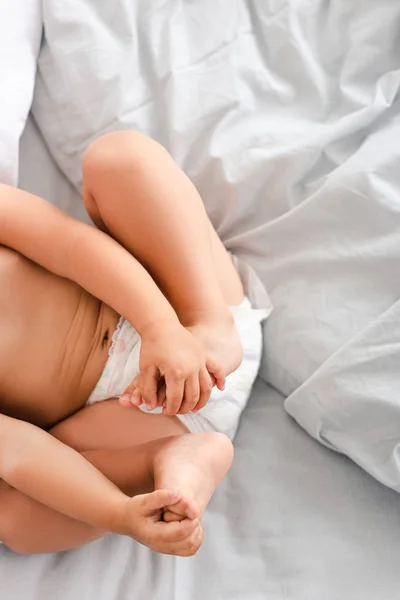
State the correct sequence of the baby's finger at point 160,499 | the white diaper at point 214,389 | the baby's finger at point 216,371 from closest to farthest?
1. the baby's finger at point 160,499
2. the baby's finger at point 216,371
3. the white diaper at point 214,389

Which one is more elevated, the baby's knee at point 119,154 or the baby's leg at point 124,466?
the baby's knee at point 119,154

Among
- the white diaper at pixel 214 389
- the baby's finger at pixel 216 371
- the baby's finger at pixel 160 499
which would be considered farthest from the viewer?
the white diaper at pixel 214 389

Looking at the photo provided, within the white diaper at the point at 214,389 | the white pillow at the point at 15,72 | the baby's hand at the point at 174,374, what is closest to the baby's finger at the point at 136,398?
the baby's hand at the point at 174,374

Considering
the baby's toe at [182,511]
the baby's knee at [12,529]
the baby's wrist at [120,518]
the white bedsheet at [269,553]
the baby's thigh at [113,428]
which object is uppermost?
the baby's toe at [182,511]

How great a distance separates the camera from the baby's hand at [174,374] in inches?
28.0

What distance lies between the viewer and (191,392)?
2.35 feet

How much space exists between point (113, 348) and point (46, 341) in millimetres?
87

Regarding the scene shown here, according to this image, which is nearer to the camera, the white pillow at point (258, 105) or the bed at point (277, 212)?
the bed at point (277, 212)

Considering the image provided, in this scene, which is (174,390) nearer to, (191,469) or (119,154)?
(191,469)

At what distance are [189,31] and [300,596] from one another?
2.60 ft

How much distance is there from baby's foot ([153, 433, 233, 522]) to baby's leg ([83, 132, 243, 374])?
0.10 m

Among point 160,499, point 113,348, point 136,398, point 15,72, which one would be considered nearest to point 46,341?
point 113,348

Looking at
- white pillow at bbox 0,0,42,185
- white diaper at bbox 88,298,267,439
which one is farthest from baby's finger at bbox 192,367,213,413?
white pillow at bbox 0,0,42,185

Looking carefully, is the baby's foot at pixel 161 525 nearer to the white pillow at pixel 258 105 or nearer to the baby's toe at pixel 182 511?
the baby's toe at pixel 182 511
